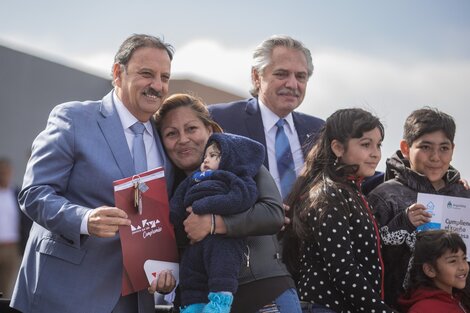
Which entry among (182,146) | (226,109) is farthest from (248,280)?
(226,109)

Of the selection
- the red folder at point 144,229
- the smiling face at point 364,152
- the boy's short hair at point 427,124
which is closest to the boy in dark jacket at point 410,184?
the boy's short hair at point 427,124

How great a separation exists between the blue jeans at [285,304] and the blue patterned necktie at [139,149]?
2.88ft

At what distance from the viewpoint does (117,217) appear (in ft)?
10.8

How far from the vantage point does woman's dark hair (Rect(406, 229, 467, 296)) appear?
160 inches

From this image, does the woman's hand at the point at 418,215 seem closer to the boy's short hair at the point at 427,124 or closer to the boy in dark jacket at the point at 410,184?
the boy in dark jacket at the point at 410,184

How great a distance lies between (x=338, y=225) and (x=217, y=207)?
66 centimetres

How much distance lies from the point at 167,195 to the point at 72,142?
0.50m

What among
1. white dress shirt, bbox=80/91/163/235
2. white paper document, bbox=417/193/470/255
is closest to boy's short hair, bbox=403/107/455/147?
white paper document, bbox=417/193/470/255

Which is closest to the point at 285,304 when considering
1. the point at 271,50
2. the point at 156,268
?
the point at 156,268

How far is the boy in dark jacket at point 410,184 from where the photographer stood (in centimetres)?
412

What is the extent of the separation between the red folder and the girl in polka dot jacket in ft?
2.20

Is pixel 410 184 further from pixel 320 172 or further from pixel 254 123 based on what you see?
pixel 254 123

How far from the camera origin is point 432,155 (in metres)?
4.36

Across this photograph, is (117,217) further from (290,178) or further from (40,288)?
(290,178)
